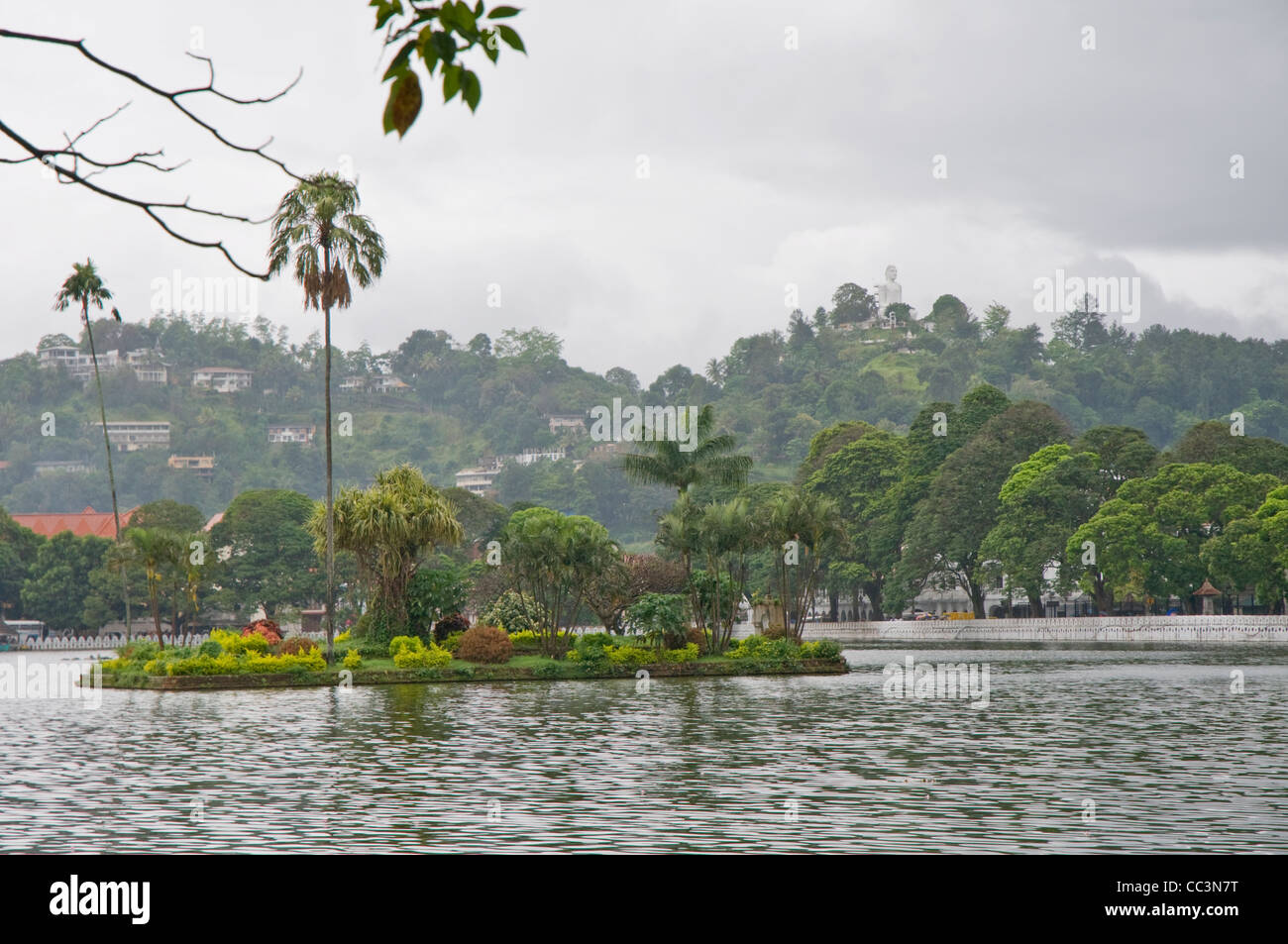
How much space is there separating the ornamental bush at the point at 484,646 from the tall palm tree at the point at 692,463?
1131 centimetres

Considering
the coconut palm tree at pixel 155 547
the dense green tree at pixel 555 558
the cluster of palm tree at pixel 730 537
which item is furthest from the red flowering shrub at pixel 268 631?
the cluster of palm tree at pixel 730 537

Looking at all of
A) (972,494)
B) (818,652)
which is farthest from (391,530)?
(972,494)

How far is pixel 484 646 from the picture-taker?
44.5 metres

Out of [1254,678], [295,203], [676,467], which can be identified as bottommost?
[1254,678]

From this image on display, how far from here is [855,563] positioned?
105m

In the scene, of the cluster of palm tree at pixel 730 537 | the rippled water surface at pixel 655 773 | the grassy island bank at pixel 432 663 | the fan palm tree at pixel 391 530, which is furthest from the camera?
the cluster of palm tree at pixel 730 537

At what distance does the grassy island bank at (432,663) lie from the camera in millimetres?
41500

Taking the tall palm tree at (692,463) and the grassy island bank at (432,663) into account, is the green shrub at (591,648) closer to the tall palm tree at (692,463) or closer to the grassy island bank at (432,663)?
the grassy island bank at (432,663)

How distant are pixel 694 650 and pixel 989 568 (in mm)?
56307

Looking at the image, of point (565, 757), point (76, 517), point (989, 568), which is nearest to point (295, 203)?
point (565, 757)

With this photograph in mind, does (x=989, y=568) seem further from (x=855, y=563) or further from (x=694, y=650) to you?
(x=694, y=650)

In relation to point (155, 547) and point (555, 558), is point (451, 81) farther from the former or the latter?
point (155, 547)

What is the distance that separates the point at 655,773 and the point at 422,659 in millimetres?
24914

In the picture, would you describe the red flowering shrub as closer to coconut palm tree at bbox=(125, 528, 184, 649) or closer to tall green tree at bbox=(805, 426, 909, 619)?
coconut palm tree at bbox=(125, 528, 184, 649)
